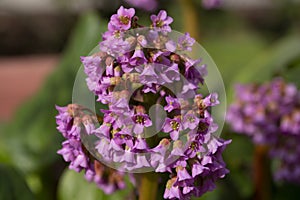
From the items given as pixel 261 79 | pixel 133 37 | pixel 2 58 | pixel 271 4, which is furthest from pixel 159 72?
pixel 271 4

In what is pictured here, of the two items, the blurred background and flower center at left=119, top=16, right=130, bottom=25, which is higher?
flower center at left=119, top=16, right=130, bottom=25

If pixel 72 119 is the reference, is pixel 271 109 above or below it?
below

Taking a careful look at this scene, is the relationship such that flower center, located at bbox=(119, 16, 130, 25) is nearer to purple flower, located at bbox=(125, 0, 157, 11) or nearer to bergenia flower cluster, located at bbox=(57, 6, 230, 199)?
bergenia flower cluster, located at bbox=(57, 6, 230, 199)

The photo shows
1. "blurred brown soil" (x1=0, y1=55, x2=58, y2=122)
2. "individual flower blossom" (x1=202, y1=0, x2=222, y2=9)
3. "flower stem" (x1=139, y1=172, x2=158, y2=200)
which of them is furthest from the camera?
"blurred brown soil" (x1=0, y1=55, x2=58, y2=122)

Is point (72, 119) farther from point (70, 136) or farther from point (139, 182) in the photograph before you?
point (139, 182)

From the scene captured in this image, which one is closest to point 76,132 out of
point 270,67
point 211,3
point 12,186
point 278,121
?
point 12,186

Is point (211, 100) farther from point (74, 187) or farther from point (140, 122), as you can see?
point (74, 187)

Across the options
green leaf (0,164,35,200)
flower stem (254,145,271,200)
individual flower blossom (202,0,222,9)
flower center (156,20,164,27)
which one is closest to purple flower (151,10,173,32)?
flower center (156,20,164,27)
